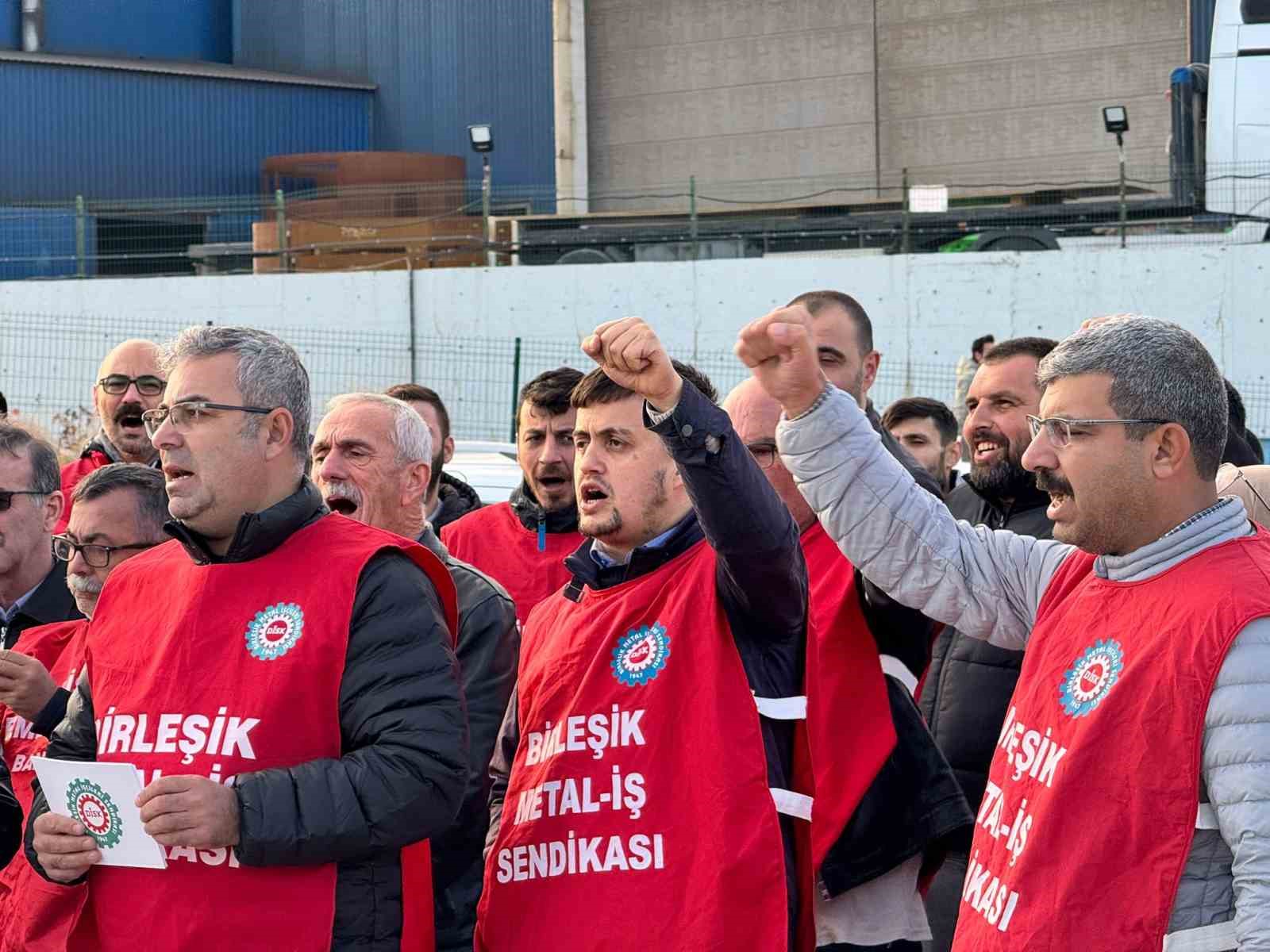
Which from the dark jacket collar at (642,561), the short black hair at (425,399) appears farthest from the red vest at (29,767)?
the short black hair at (425,399)

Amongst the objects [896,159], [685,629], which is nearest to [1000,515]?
[685,629]

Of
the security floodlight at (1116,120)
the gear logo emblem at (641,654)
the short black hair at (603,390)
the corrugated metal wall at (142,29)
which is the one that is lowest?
the gear logo emblem at (641,654)

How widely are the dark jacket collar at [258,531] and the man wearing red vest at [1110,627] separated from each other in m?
0.87

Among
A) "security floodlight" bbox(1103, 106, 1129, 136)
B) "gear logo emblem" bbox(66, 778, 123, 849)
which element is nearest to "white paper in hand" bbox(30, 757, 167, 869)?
"gear logo emblem" bbox(66, 778, 123, 849)

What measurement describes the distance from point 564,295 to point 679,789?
1706cm

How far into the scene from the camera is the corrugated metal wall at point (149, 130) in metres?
27.1

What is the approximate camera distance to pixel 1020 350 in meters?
4.57

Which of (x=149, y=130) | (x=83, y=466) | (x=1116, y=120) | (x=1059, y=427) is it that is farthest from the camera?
(x=149, y=130)

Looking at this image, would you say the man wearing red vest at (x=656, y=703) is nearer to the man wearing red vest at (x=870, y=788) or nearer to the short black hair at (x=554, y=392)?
the man wearing red vest at (x=870, y=788)

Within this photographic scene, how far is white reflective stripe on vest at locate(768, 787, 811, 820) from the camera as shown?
10.2ft

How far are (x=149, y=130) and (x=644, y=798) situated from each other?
27.2 m

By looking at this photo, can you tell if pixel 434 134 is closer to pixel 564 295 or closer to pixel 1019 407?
pixel 564 295

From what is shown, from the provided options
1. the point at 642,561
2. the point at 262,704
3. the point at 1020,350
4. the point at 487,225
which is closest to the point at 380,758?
the point at 262,704

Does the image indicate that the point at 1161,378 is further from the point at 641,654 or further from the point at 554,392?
the point at 554,392
